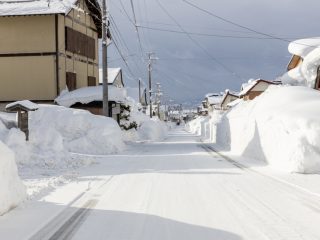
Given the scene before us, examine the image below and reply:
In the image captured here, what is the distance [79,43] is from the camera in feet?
119

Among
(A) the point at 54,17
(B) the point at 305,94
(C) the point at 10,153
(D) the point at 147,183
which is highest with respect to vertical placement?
(A) the point at 54,17

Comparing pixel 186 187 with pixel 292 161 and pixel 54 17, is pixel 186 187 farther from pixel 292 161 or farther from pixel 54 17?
pixel 54 17

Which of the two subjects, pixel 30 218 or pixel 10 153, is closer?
pixel 30 218

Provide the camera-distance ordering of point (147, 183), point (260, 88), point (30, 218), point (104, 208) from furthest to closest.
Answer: point (260, 88) → point (147, 183) → point (104, 208) → point (30, 218)

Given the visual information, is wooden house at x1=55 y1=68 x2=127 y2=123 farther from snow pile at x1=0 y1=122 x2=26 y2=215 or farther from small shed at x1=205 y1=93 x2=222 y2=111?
small shed at x1=205 y1=93 x2=222 y2=111

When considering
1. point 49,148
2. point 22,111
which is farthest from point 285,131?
point 22,111

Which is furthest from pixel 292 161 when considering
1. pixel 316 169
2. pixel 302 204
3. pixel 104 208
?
pixel 104 208

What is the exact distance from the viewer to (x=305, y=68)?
3428 centimetres

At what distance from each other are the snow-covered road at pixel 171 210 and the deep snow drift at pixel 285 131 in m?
1.54

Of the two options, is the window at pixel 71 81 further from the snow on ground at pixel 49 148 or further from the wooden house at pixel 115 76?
the wooden house at pixel 115 76

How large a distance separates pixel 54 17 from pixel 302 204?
25.6 m

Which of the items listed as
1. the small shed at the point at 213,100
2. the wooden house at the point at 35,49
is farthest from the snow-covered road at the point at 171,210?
the small shed at the point at 213,100

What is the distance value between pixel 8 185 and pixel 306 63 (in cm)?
2805

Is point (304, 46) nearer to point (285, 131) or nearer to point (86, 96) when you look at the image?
point (86, 96)
